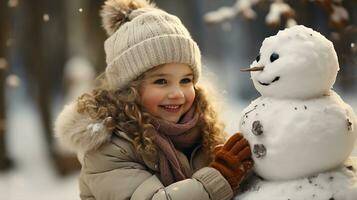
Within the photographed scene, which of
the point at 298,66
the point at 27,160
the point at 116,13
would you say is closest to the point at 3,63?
the point at 27,160

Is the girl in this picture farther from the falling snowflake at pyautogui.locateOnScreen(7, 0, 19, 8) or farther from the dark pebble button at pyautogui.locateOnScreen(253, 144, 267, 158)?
the falling snowflake at pyautogui.locateOnScreen(7, 0, 19, 8)

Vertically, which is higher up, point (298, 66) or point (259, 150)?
point (298, 66)

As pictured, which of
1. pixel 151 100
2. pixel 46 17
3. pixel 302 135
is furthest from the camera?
pixel 46 17

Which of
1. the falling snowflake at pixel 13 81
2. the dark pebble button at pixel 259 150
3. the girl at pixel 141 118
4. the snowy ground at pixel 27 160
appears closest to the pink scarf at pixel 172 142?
the girl at pixel 141 118

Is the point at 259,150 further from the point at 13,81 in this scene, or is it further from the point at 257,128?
the point at 13,81

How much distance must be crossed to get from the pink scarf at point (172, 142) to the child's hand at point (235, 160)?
157 mm

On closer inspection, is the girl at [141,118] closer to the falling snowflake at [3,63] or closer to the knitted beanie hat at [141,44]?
the knitted beanie hat at [141,44]

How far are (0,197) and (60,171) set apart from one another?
33 centimetres

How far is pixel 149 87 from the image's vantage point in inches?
53.4

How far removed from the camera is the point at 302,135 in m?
1.03

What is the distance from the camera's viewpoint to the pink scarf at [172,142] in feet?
4.30

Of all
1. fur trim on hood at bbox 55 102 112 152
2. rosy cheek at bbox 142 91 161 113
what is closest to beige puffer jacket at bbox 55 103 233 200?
fur trim on hood at bbox 55 102 112 152

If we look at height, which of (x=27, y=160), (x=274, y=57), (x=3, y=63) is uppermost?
(x=274, y=57)

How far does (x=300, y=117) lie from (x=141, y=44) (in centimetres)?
51
